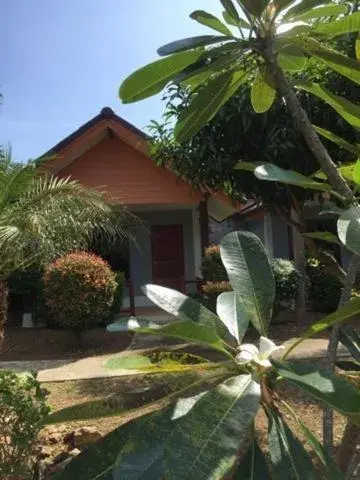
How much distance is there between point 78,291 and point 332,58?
27.5 ft

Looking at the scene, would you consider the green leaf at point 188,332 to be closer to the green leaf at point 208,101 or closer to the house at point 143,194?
the green leaf at point 208,101

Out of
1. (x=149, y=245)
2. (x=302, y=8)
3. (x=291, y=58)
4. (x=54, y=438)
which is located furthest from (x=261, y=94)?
(x=149, y=245)

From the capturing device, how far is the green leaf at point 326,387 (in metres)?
1.24

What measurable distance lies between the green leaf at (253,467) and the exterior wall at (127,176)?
11783 mm

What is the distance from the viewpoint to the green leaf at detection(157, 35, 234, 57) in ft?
5.80

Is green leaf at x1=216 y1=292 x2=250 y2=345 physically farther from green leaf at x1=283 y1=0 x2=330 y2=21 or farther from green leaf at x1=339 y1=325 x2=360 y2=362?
green leaf at x1=283 y1=0 x2=330 y2=21

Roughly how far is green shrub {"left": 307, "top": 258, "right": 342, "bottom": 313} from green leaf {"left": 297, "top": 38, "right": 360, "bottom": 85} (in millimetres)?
11445

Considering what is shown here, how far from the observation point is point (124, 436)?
1.57 m

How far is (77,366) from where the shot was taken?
28.4 ft

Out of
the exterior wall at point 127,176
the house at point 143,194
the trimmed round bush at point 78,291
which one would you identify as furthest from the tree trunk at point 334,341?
the exterior wall at point 127,176

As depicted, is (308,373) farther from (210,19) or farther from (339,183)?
(210,19)

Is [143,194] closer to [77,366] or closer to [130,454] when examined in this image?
[77,366]

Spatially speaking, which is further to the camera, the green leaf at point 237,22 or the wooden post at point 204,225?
the wooden post at point 204,225

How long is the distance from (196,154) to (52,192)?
2.81 meters
